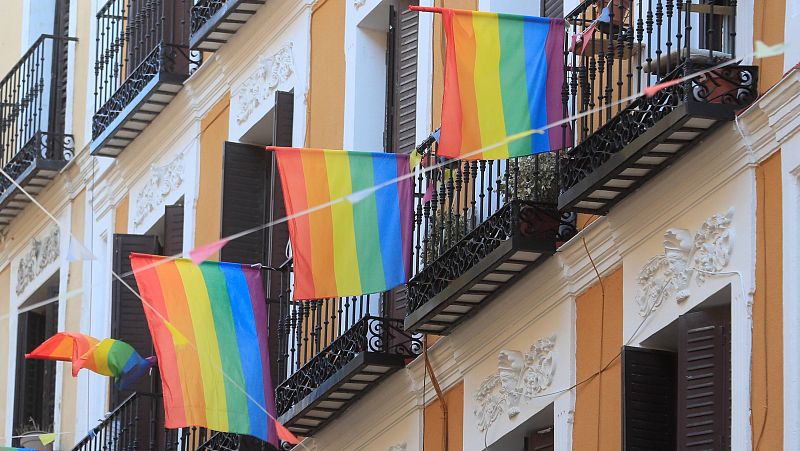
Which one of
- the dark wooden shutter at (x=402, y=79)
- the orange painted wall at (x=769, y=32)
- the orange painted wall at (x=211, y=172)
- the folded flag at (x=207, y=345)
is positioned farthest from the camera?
the orange painted wall at (x=211, y=172)

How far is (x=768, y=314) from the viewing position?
1195cm

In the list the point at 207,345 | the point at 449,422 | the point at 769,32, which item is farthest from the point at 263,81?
the point at 769,32

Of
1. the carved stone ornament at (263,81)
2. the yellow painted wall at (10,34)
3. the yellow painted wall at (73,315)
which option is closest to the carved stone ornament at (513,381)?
the carved stone ornament at (263,81)

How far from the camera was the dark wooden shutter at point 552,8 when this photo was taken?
1541cm

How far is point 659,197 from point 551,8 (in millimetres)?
3007

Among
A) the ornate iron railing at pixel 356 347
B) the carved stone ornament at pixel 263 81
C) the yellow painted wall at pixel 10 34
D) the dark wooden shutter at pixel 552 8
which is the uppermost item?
the yellow painted wall at pixel 10 34

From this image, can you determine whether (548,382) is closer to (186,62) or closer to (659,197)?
(659,197)

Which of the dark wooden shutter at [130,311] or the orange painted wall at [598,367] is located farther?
the dark wooden shutter at [130,311]

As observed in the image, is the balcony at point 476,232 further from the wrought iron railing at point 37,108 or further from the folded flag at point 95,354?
the wrought iron railing at point 37,108

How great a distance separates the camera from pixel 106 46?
78.5 feet

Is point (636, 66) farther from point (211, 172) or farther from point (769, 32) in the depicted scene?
point (211, 172)

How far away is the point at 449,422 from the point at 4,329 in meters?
12.0

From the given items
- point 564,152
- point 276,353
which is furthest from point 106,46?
point 564,152

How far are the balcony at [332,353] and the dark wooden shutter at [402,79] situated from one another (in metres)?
1.31
